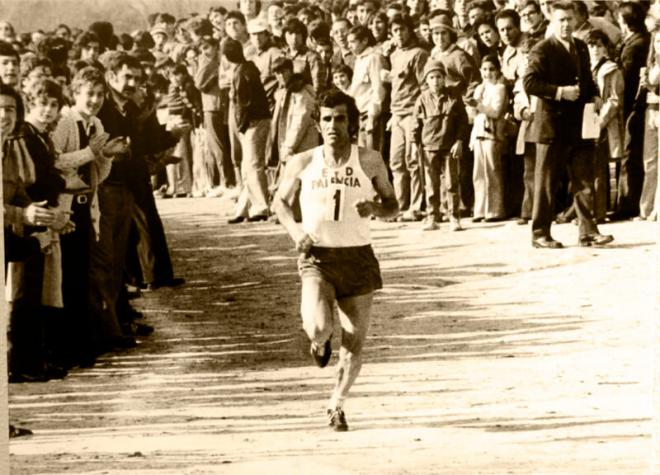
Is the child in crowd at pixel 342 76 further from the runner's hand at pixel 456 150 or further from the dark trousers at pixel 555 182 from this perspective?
the dark trousers at pixel 555 182

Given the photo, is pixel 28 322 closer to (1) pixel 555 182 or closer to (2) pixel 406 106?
(1) pixel 555 182

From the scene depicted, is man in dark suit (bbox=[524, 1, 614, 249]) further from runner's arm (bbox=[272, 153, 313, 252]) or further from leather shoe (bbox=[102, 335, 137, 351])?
runner's arm (bbox=[272, 153, 313, 252])

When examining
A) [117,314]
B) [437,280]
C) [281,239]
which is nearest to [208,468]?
[117,314]

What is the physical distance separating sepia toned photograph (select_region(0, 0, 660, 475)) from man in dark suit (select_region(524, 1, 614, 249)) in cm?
2

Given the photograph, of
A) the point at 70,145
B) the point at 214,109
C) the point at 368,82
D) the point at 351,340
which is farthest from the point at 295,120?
the point at 351,340

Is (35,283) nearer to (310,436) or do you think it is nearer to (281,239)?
(310,436)

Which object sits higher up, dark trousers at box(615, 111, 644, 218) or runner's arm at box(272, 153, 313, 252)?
runner's arm at box(272, 153, 313, 252)

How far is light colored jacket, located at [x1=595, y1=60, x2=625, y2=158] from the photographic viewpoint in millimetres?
15336

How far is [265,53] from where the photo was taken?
57.3 feet

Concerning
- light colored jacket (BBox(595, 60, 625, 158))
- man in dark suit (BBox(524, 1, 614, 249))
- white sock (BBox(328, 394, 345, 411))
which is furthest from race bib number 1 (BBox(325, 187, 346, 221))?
light colored jacket (BBox(595, 60, 625, 158))

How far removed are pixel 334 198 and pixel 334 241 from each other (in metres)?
0.22

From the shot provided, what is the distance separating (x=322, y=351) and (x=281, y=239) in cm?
622

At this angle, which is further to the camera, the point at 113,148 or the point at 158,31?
the point at 158,31

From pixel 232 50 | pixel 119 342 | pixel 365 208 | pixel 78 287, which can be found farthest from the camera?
pixel 232 50
